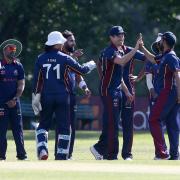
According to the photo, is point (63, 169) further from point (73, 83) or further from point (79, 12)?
point (79, 12)

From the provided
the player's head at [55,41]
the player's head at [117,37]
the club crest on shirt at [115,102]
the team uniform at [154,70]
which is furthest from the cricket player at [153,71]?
the player's head at [55,41]

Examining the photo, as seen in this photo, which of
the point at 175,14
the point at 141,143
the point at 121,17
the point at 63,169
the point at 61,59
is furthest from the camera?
the point at 121,17

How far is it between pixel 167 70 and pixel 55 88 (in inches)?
→ 77.8

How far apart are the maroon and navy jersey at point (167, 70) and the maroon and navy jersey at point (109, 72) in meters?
0.73

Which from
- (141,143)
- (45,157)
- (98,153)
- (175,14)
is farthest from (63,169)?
(175,14)

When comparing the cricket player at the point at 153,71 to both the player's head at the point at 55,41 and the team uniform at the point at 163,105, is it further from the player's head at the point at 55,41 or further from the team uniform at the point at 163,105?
the player's head at the point at 55,41

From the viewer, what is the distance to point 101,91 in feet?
61.8

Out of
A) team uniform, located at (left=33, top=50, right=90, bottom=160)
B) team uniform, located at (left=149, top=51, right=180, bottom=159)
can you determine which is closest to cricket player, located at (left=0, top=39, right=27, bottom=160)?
team uniform, located at (left=33, top=50, right=90, bottom=160)

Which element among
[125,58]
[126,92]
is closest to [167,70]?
[126,92]

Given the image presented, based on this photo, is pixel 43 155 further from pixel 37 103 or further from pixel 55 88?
pixel 55 88

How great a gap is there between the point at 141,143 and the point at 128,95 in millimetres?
8349

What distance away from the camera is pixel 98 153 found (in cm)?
1950

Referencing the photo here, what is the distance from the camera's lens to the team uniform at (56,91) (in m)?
18.2

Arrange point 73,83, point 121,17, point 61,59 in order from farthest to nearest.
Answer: point 121,17
point 73,83
point 61,59
